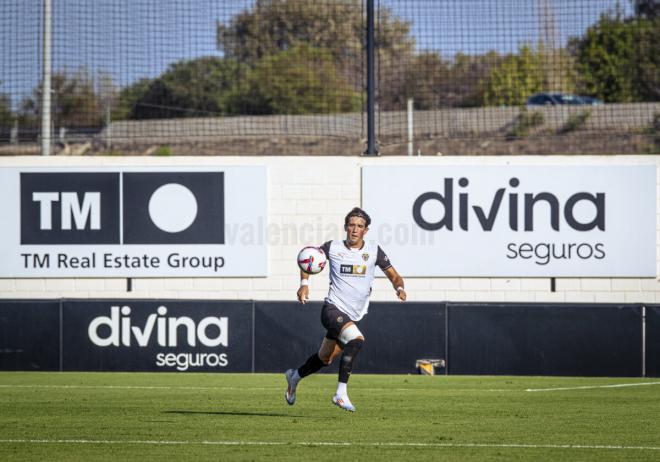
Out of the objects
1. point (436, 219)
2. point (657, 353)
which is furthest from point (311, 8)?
point (657, 353)

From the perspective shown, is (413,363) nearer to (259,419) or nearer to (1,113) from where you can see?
(259,419)

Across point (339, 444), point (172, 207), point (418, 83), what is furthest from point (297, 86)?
point (339, 444)

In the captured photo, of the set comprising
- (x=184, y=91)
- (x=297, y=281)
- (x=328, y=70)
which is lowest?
(x=297, y=281)

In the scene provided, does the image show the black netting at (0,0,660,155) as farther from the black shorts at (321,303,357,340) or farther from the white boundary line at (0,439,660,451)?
the white boundary line at (0,439,660,451)

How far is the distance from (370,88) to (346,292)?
9278mm

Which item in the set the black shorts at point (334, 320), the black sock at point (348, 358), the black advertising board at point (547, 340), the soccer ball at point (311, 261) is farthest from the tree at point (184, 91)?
the black sock at point (348, 358)

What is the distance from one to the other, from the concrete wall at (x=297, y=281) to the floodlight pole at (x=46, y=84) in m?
1.02

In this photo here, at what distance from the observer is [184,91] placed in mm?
23047

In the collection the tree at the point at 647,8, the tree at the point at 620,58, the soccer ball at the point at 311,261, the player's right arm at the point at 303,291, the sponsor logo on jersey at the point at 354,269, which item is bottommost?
the player's right arm at the point at 303,291

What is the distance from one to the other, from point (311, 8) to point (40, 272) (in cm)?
782

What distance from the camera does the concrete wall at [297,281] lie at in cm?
1961

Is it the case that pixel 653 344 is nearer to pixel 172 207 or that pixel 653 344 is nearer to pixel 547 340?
pixel 547 340

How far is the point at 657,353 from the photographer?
17.0 m

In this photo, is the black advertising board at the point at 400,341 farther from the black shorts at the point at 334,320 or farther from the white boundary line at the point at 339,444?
the white boundary line at the point at 339,444
